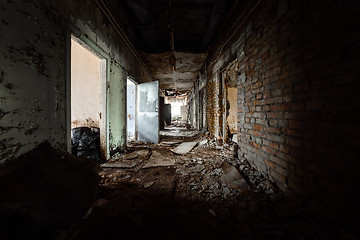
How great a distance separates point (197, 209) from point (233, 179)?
799mm

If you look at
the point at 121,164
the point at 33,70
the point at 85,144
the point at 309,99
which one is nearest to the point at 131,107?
the point at 85,144

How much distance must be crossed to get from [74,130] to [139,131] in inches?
92.1

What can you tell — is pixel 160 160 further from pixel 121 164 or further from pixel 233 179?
pixel 233 179

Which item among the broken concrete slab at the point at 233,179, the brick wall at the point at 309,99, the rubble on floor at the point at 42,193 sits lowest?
the broken concrete slab at the point at 233,179

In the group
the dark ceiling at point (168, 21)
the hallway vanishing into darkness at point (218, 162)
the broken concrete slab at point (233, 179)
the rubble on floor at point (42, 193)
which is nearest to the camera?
the rubble on floor at point (42, 193)

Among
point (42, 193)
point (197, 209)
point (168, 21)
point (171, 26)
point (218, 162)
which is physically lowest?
point (197, 209)

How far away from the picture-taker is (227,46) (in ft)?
11.1

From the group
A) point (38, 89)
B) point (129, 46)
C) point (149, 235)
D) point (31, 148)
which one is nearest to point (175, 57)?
point (129, 46)

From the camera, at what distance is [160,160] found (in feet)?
9.89

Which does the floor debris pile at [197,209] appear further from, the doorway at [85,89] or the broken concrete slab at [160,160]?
the doorway at [85,89]

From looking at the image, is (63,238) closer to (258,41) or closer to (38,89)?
(38,89)

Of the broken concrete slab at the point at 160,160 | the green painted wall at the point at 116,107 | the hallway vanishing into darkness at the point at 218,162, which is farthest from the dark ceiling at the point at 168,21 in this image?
the broken concrete slab at the point at 160,160

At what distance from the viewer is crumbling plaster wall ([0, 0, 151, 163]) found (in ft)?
3.83

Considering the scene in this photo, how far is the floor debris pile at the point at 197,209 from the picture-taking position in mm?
1188
